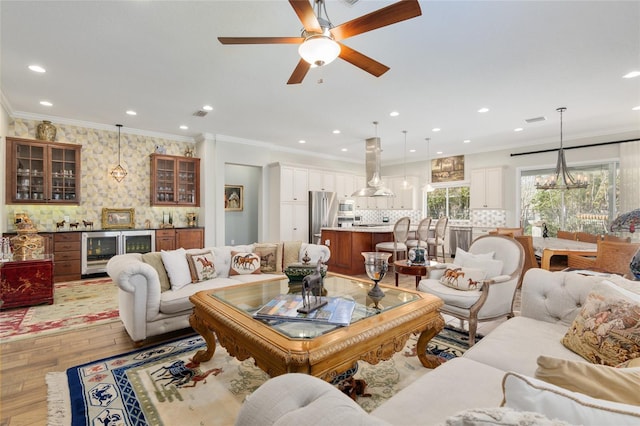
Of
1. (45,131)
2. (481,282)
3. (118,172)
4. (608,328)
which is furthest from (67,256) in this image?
(608,328)

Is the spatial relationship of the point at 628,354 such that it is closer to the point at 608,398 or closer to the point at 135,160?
the point at 608,398

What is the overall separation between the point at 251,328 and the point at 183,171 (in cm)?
550

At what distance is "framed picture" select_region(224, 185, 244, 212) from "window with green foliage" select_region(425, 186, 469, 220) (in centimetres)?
531

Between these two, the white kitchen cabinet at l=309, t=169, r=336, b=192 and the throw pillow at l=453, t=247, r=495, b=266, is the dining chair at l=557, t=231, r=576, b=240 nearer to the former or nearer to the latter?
the throw pillow at l=453, t=247, r=495, b=266

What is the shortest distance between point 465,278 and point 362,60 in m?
2.15

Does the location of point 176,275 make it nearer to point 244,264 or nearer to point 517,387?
point 244,264

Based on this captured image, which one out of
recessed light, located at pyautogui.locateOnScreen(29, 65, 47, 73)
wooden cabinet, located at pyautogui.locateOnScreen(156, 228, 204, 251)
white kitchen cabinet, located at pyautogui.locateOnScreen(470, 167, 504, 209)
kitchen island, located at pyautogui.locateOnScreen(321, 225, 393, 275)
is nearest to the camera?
recessed light, located at pyautogui.locateOnScreen(29, 65, 47, 73)

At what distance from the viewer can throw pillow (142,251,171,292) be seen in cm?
300

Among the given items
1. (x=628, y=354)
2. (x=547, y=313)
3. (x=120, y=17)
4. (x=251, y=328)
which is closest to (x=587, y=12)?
(x=547, y=313)

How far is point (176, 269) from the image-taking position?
10.1 feet

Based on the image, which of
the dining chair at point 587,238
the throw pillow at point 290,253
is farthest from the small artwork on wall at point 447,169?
the throw pillow at point 290,253

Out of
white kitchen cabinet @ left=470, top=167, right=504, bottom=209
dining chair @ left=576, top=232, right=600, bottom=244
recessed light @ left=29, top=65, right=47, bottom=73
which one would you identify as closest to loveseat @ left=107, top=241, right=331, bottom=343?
recessed light @ left=29, top=65, right=47, bottom=73

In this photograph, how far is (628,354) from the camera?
1308 mm

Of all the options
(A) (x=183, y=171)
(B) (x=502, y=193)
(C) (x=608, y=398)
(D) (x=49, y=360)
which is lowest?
(D) (x=49, y=360)
